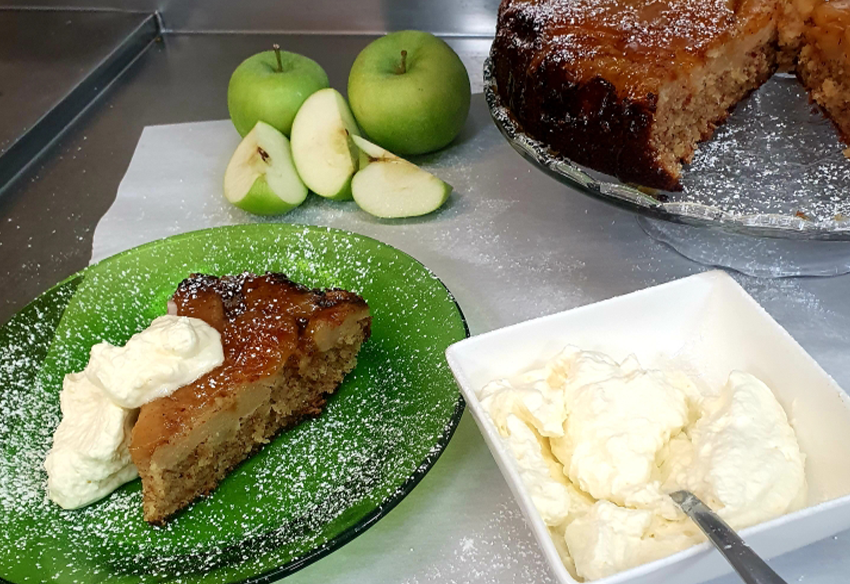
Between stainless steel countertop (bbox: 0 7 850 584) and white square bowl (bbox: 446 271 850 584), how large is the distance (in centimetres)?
15

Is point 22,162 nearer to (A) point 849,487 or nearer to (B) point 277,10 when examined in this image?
(B) point 277,10

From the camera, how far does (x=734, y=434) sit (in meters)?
0.72

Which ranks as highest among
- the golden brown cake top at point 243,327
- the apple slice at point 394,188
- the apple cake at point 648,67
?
the apple cake at point 648,67

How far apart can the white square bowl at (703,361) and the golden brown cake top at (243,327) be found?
235mm

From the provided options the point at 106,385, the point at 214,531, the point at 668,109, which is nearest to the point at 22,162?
the point at 106,385

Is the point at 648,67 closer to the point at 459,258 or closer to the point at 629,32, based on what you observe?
the point at 629,32

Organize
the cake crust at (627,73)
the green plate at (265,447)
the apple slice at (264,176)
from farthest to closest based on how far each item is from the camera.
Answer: the apple slice at (264,176) < the cake crust at (627,73) < the green plate at (265,447)

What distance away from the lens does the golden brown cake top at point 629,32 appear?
106cm

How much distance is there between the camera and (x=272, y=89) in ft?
4.99

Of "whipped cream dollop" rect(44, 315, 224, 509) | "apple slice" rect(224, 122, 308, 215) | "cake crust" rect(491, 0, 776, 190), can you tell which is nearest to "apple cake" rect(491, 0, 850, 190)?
"cake crust" rect(491, 0, 776, 190)

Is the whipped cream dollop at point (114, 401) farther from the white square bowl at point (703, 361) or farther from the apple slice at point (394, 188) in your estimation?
the apple slice at point (394, 188)

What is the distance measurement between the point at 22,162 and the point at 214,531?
1.29 metres

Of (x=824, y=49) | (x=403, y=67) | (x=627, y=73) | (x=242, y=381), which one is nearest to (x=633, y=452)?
(x=242, y=381)

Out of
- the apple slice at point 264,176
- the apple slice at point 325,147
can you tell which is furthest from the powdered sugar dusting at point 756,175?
the apple slice at point 264,176
